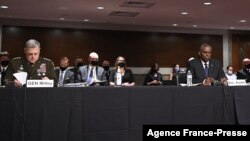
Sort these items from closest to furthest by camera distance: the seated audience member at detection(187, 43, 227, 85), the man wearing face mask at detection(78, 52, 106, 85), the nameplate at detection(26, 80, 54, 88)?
the nameplate at detection(26, 80, 54, 88) < the seated audience member at detection(187, 43, 227, 85) < the man wearing face mask at detection(78, 52, 106, 85)

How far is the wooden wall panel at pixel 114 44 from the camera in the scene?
10.8m

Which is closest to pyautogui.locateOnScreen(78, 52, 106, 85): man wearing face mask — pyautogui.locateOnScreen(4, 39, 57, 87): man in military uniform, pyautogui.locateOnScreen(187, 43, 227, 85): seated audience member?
pyautogui.locateOnScreen(187, 43, 227, 85): seated audience member

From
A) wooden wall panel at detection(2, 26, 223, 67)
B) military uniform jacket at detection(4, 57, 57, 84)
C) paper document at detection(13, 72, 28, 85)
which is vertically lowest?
paper document at detection(13, 72, 28, 85)

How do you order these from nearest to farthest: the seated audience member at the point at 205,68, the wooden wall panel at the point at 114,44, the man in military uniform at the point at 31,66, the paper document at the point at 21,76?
the paper document at the point at 21,76 < the man in military uniform at the point at 31,66 < the seated audience member at the point at 205,68 < the wooden wall panel at the point at 114,44

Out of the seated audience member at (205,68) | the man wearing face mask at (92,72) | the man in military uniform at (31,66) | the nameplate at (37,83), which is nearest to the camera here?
the nameplate at (37,83)

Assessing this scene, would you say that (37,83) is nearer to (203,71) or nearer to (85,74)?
(203,71)

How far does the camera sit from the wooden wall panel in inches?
427

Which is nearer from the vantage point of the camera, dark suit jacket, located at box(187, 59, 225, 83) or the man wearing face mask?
dark suit jacket, located at box(187, 59, 225, 83)

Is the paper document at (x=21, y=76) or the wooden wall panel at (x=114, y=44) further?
the wooden wall panel at (x=114, y=44)

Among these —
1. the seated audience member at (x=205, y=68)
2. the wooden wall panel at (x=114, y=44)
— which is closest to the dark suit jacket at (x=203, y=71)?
the seated audience member at (x=205, y=68)

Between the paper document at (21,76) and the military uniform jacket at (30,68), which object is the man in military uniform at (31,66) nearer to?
the military uniform jacket at (30,68)

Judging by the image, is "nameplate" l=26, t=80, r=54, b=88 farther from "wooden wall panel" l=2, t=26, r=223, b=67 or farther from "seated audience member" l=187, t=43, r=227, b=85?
"wooden wall panel" l=2, t=26, r=223, b=67

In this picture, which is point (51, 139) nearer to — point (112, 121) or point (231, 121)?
point (112, 121)

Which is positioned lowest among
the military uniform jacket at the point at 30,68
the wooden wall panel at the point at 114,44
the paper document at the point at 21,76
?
the paper document at the point at 21,76
